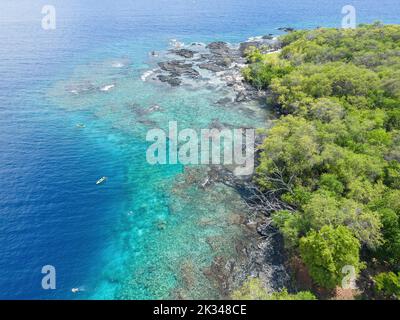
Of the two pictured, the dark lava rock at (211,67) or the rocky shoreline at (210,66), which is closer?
the rocky shoreline at (210,66)

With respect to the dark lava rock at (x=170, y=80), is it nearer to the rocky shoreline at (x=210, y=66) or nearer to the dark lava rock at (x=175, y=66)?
the rocky shoreline at (x=210, y=66)

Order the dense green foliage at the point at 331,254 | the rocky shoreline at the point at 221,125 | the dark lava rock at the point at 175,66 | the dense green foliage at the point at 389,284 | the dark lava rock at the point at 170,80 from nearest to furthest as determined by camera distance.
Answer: the dense green foliage at the point at 389,284
the dense green foliage at the point at 331,254
the rocky shoreline at the point at 221,125
the dark lava rock at the point at 170,80
the dark lava rock at the point at 175,66

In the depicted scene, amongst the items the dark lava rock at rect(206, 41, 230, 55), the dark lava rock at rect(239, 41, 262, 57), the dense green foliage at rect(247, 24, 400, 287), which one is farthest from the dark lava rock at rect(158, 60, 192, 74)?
the dense green foliage at rect(247, 24, 400, 287)

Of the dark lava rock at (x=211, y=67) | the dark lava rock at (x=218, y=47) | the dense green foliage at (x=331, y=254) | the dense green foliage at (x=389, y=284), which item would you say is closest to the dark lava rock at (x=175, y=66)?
the dark lava rock at (x=211, y=67)

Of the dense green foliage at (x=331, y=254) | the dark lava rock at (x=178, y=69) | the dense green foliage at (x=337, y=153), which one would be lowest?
the dense green foliage at (x=331, y=254)

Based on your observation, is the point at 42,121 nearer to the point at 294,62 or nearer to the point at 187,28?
the point at 294,62
